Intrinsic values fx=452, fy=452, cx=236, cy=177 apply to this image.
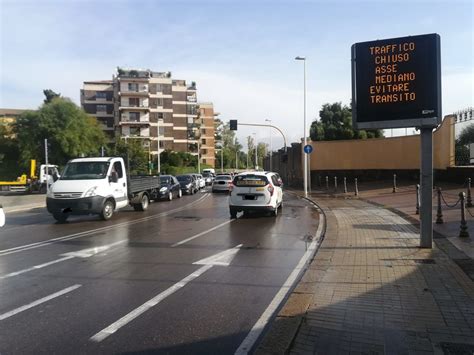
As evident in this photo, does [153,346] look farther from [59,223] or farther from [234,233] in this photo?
[59,223]

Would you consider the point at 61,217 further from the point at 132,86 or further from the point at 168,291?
the point at 132,86

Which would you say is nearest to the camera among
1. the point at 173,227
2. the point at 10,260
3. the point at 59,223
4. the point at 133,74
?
the point at 10,260

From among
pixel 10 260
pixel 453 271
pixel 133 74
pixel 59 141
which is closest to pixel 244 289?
pixel 453 271

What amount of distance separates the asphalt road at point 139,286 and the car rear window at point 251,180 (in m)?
3.28

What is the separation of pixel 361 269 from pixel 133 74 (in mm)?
96152

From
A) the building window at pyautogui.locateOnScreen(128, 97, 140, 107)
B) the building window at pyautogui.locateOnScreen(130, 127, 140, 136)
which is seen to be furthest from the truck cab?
the building window at pyautogui.locateOnScreen(128, 97, 140, 107)

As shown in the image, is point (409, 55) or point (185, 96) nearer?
point (409, 55)

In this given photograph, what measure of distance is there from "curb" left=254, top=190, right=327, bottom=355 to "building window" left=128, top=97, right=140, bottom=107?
92866mm

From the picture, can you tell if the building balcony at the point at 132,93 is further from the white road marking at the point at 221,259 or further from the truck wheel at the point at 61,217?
the white road marking at the point at 221,259

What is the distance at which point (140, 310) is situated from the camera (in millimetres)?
5660

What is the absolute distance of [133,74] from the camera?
97562 mm

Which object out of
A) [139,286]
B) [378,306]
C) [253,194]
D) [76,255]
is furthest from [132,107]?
[378,306]

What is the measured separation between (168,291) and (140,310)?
35.5 inches

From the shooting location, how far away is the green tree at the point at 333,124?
63.4m
